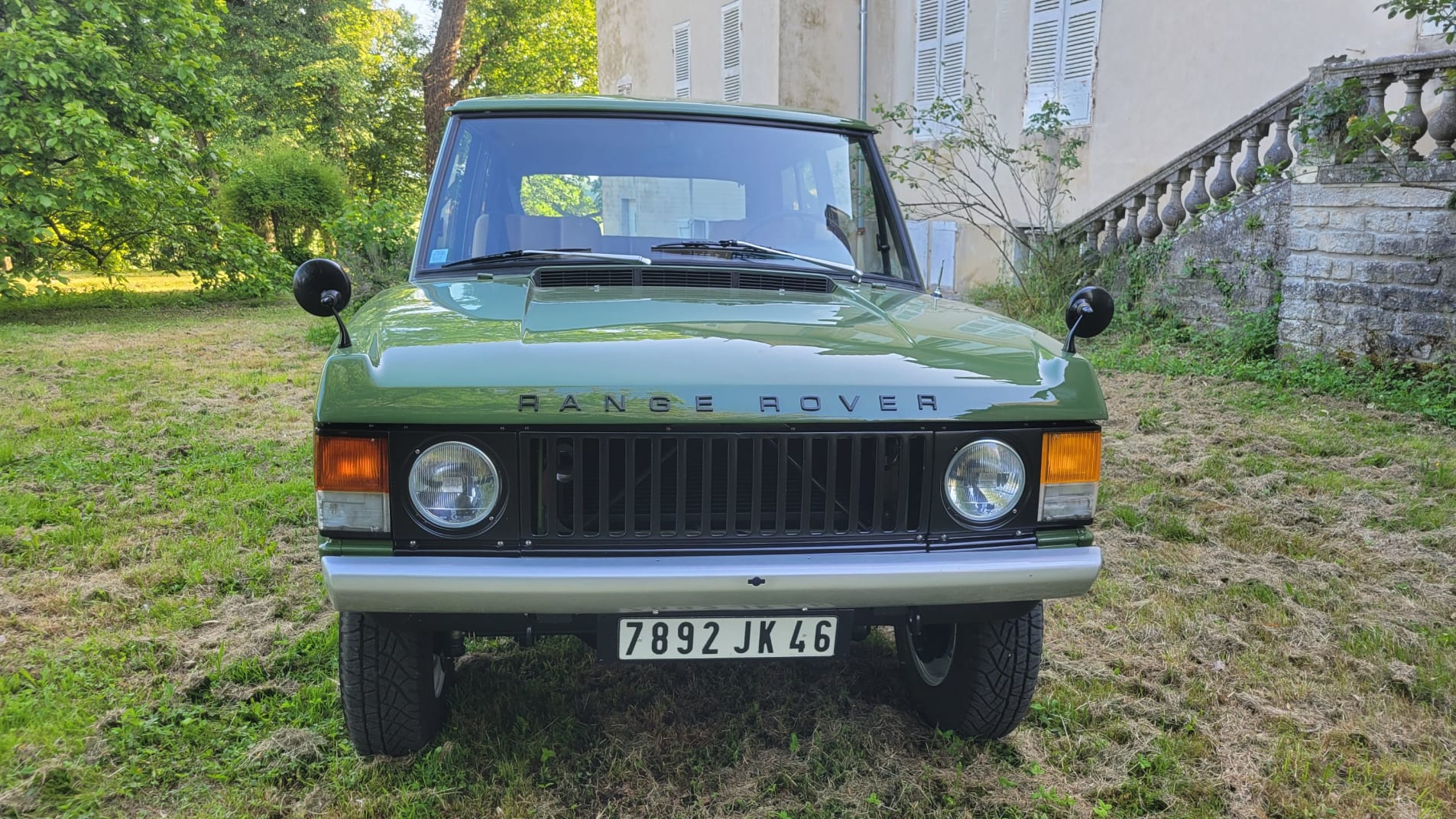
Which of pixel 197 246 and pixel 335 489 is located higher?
pixel 197 246

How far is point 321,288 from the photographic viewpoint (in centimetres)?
241

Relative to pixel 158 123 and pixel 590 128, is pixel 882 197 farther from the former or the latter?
pixel 158 123

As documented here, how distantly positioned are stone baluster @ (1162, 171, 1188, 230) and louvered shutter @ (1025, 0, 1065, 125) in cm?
253

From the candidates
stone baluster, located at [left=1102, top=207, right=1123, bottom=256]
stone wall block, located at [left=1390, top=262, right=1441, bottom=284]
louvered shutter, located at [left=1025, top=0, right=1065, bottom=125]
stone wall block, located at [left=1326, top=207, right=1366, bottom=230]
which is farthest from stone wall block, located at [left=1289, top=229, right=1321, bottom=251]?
louvered shutter, located at [left=1025, top=0, right=1065, bottom=125]

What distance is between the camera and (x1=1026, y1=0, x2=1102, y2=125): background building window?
11070 millimetres

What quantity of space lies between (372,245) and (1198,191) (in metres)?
9.12

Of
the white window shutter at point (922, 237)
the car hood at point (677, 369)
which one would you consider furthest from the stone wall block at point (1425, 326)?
the white window shutter at point (922, 237)

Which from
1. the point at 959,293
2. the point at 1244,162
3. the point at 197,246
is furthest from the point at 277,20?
the point at 1244,162

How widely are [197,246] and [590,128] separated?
12.1m

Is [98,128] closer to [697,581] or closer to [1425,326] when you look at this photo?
[697,581]

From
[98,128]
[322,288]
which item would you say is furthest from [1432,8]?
[98,128]

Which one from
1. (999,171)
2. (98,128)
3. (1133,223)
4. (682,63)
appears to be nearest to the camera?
(1133,223)

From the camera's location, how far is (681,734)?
8.97 ft

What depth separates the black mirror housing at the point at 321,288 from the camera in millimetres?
2381
